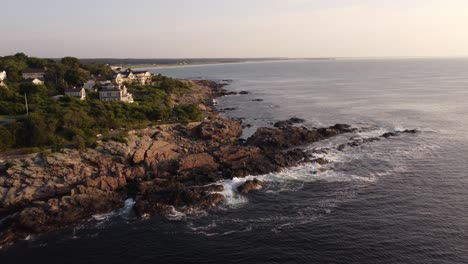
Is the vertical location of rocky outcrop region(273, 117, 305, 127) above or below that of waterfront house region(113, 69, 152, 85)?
below

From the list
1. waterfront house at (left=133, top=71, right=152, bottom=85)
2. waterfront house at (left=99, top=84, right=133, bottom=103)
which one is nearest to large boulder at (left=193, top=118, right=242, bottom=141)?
waterfront house at (left=99, top=84, right=133, bottom=103)

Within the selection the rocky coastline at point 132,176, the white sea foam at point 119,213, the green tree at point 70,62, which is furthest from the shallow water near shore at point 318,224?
the green tree at point 70,62

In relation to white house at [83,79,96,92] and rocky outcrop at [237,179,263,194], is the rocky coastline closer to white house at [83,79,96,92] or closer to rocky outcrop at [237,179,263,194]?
rocky outcrop at [237,179,263,194]

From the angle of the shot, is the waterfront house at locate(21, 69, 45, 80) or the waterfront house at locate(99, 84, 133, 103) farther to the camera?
the waterfront house at locate(21, 69, 45, 80)

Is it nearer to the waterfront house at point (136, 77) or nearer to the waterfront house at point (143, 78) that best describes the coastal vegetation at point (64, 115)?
the waterfront house at point (136, 77)

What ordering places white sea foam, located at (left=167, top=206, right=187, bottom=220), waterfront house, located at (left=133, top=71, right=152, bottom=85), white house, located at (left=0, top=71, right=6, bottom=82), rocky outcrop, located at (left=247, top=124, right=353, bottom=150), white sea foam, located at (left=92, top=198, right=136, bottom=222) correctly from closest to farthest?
white sea foam, located at (left=167, top=206, right=187, bottom=220), white sea foam, located at (left=92, top=198, right=136, bottom=222), rocky outcrop, located at (left=247, top=124, right=353, bottom=150), white house, located at (left=0, top=71, right=6, bottom=82), waterfront house, located at (left=133, top=71, right=152, bottom=85)

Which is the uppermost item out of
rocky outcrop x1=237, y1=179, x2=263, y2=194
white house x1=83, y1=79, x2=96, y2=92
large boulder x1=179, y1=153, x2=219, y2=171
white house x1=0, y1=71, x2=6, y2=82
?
white house x1=0, y1=71, x2=6, y2=82

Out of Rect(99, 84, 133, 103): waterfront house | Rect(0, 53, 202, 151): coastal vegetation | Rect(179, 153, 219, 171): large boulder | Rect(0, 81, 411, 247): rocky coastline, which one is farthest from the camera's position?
Rect(99, 84, 133, 103): waterfront house
